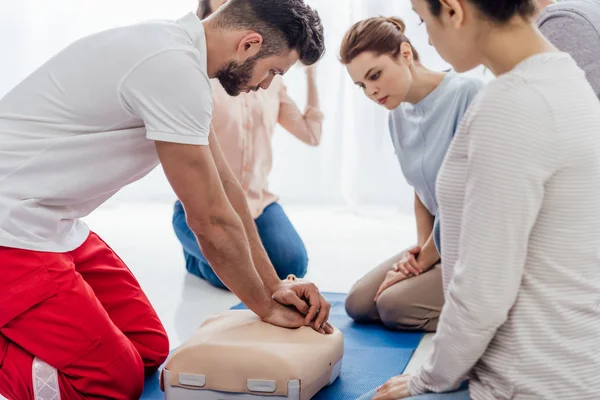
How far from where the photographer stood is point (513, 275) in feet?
3.13

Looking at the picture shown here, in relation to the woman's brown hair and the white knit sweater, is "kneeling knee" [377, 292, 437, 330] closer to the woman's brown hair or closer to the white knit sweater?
the woman's brown hair

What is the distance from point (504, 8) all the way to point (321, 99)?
3.19m

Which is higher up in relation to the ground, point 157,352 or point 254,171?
point 254,171

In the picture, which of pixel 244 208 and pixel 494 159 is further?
pixel 244 208

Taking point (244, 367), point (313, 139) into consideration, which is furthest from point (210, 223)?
point (313, 139)

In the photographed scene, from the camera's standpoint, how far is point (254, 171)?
276 cm

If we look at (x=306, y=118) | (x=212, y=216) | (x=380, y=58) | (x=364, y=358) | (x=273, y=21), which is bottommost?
(x=364, y=358)

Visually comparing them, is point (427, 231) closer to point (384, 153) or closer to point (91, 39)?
point (91, 39)

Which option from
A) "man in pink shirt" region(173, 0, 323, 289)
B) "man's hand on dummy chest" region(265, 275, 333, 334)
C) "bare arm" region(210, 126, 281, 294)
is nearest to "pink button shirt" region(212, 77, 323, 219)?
"man in pink shirt" region(173, 0, 323, 289)

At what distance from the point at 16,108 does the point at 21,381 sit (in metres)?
0.62

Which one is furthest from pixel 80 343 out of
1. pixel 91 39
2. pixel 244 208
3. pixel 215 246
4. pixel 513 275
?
pixel 513 275

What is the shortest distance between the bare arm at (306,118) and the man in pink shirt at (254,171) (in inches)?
3.7

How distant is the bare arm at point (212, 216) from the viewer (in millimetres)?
1499

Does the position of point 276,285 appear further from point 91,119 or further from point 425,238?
point 425,238
